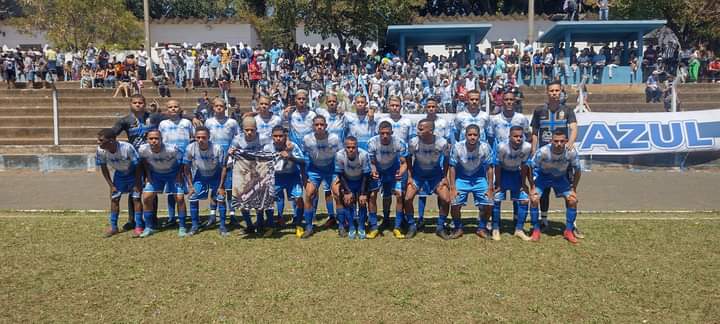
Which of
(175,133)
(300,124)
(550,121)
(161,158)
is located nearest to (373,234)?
(300,124)

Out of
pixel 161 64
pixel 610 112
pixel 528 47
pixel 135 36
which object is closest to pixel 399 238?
pixel 610 112

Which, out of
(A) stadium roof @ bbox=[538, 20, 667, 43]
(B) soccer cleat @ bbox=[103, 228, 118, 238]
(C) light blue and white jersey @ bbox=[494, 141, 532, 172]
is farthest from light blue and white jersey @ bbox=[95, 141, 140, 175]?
(A) stadium roof @ bbox=[538, 20, 667, 43]

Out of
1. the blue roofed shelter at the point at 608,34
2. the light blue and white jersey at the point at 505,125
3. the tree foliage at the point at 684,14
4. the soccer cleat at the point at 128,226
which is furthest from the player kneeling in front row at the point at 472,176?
the tree foliage at the point at 684,14

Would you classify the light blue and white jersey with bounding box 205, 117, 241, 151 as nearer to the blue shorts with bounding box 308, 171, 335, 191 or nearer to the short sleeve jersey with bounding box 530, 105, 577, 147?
the blue shorts with bounding box 308, 171, 335, 191

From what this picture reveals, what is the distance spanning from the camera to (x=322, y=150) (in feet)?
28.6

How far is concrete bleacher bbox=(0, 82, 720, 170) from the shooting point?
16.1m

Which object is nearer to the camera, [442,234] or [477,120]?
[442,234]

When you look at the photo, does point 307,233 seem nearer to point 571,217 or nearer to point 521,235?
point 521,235

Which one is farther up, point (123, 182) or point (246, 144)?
point (246, 144)

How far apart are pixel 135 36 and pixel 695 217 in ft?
110

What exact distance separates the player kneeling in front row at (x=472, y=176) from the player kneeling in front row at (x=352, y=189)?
1.19 metres

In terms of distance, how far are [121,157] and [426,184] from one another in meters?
4.49

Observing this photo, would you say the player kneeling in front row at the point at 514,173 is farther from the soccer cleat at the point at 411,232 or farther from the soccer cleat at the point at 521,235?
the soccer cleat at the point at 411,232

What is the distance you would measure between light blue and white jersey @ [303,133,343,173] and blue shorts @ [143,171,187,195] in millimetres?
1972
